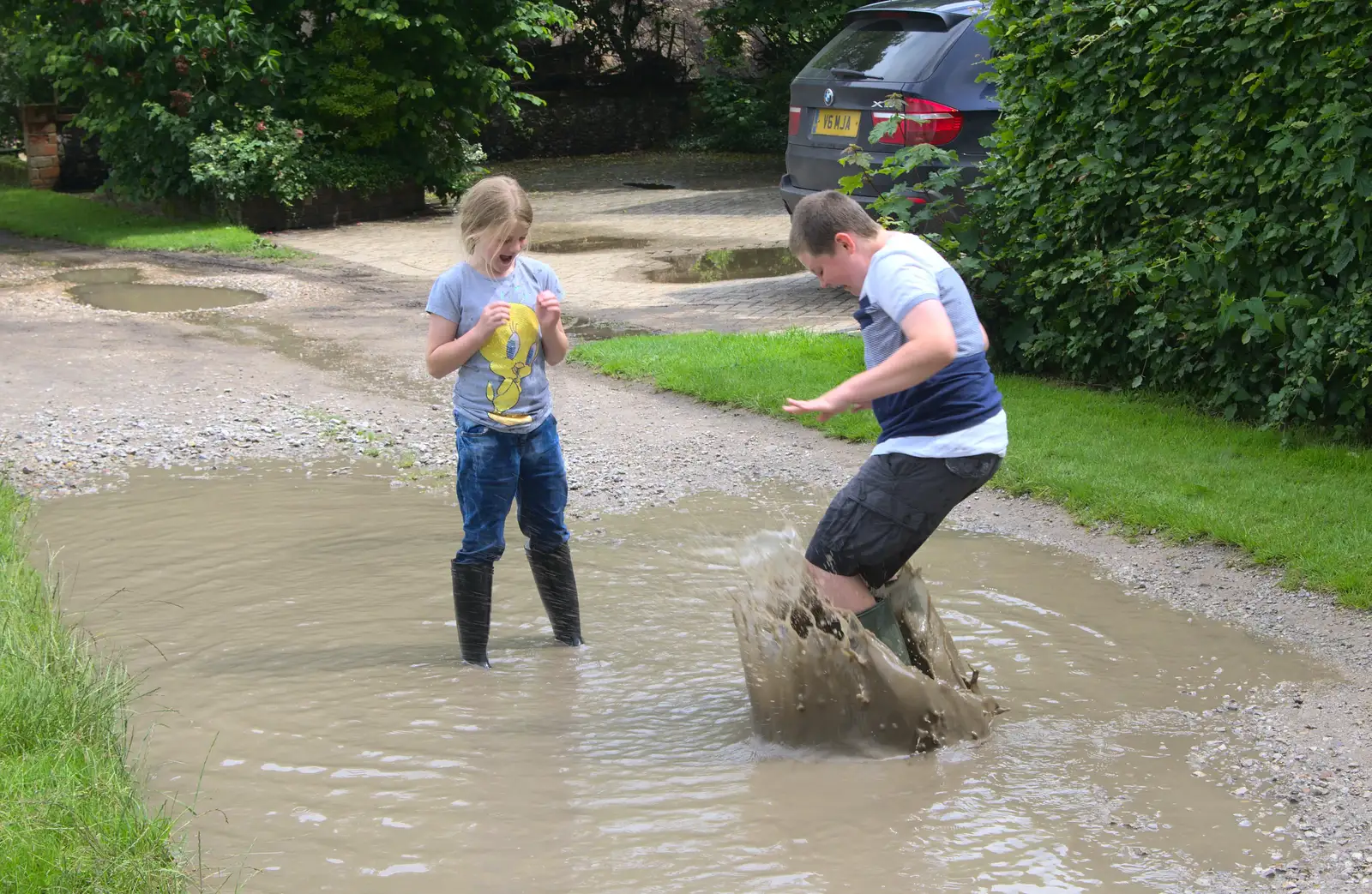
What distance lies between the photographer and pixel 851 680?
13.6ft

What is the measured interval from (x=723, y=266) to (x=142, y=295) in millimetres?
5580

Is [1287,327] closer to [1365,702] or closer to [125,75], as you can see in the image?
[1365,702]

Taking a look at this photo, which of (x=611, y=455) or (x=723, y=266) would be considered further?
(x=723, y=266)

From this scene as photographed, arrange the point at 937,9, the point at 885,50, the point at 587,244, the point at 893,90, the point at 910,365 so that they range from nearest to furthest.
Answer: the point at 910,365 → the point at 893,90 → the point at 937,9 → the point at 885,50 → the point at 587,244

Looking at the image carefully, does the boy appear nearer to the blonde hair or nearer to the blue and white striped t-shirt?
the blue and white striped t-shirt

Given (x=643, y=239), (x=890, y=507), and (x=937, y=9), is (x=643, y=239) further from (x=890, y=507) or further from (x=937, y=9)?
(x=890, y=507)

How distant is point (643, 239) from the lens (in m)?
16.0

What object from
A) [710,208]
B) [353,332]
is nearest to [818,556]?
[353,332]

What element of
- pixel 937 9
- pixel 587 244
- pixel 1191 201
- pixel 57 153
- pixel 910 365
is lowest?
pixel 587 244

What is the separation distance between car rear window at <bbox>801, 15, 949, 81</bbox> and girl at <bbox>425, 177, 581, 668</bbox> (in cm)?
658

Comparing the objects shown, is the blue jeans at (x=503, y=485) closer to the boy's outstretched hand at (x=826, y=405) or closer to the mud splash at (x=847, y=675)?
the mud splash at (x=847, y=675)

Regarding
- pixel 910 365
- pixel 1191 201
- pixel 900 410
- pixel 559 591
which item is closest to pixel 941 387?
pixel 900 410

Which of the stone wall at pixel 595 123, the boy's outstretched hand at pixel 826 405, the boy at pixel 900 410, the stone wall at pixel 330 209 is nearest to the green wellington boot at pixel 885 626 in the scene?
the boy at pixel 900 410

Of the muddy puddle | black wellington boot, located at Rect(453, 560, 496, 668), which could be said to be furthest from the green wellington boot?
the muddy puddle
